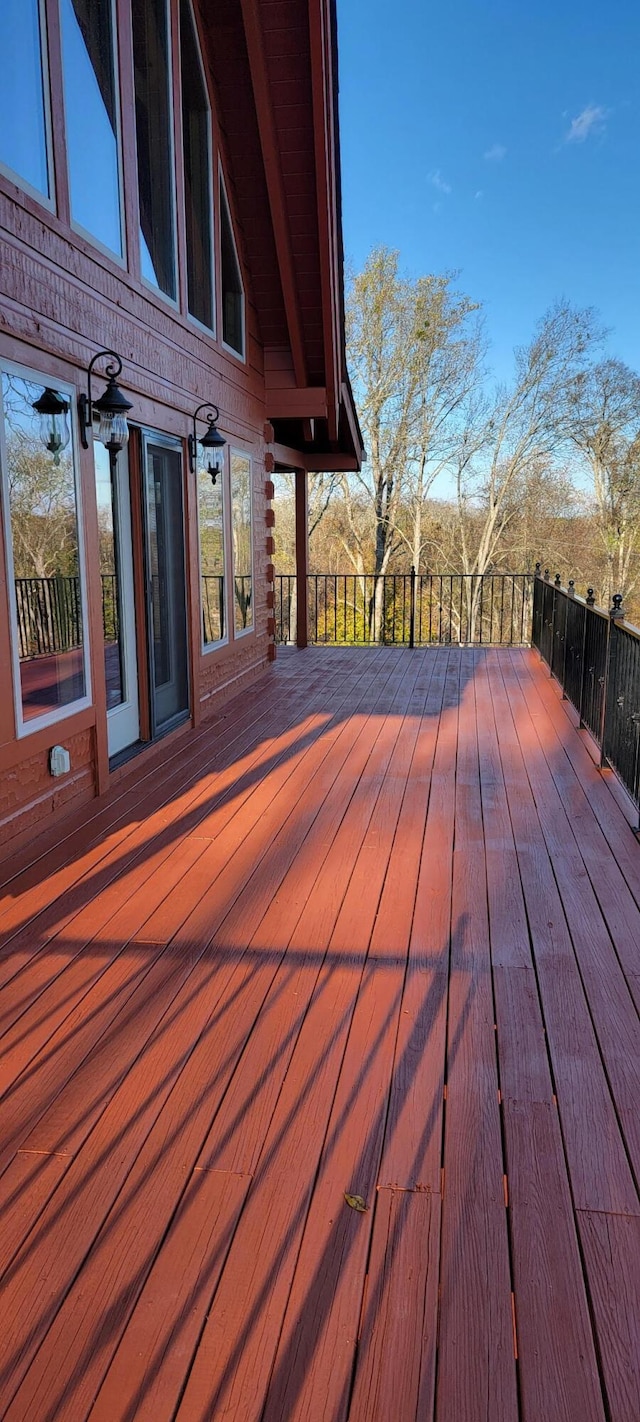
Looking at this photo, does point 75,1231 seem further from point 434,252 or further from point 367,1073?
point 434,252

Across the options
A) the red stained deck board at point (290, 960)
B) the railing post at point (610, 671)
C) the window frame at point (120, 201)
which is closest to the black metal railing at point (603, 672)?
the railing post at point (610, 671)

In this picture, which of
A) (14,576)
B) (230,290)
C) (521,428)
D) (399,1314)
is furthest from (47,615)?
(521,428)

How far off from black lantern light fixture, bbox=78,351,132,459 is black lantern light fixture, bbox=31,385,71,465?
170 mm

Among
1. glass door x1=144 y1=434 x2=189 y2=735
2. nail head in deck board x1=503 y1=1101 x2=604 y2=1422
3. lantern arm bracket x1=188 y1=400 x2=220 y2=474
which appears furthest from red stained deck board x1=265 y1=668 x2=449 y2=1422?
lantern arm bracket x1=188 y1=400 x2=220 y2=474

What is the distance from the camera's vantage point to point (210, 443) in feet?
19.9

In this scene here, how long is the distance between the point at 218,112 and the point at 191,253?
4.19 feet

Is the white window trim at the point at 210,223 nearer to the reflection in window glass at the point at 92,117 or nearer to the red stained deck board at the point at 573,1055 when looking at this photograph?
the reflection in window glass at the point at 92,117

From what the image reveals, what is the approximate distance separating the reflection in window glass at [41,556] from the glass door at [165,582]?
1.12 meters

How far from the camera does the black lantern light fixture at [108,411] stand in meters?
4.14

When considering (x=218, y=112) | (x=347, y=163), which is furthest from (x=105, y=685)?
(x=347, y=163)

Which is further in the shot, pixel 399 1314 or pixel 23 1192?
pixel 23 1192

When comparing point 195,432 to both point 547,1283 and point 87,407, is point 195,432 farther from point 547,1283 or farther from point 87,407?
point 547,1283

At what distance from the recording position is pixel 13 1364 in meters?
1.40

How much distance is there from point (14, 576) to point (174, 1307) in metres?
2.82
